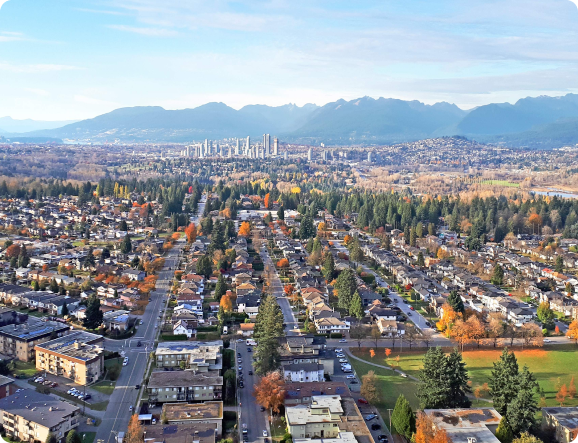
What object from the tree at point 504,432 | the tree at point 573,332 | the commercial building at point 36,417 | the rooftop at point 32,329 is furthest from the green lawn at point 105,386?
the tree at point 573,332

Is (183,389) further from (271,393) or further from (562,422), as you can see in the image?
(562,422)

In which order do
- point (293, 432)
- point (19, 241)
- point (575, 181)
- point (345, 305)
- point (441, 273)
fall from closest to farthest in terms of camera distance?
point (293, 432), point (345, 305), point (441, 273), point (19, 241), point (575, 181)

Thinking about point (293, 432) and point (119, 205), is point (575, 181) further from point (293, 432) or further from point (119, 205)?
point (293, 432)

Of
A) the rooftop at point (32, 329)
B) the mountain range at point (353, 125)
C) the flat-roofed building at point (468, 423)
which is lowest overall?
the flat-roofed building at point (468, 423)

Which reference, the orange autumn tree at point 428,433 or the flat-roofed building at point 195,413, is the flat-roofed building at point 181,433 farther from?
the orange autumn tree at point 428,433

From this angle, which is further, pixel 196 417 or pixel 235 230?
pixel 235 230

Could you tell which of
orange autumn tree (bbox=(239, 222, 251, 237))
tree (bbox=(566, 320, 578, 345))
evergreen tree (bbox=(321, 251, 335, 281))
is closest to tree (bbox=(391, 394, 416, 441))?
tree (bbox=(566, 320, 578, 345))

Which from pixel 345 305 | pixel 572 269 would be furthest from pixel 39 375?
pixel 572 269
